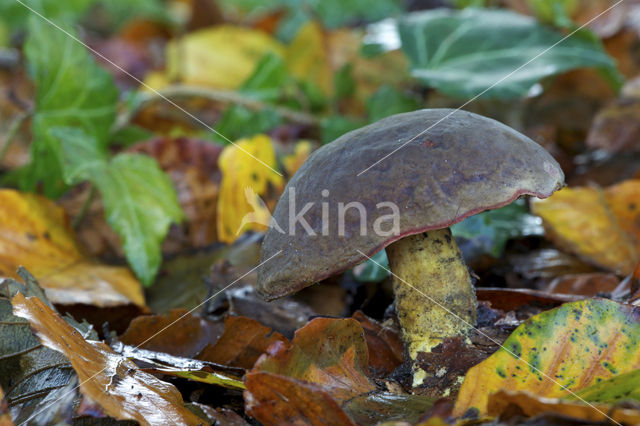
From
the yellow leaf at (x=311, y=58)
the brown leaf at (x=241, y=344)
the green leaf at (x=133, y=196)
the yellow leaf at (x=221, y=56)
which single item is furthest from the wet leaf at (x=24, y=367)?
the yellow leaf at (x=221, y=56)

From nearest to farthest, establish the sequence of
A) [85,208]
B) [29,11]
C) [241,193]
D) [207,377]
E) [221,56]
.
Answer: [207,377] → [241,193] → [85,208] → [221,56] → [29,11]

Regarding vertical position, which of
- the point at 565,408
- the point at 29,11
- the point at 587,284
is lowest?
the point at 587,284

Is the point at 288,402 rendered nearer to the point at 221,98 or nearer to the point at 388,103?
the point at 388,103

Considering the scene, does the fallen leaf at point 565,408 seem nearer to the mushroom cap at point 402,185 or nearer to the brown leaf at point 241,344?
the mushroom cap at point 402,185

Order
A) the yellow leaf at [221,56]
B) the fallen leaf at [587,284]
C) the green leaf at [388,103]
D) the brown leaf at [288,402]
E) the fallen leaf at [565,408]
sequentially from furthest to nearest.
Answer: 1. the yellow leaf at [221,56]
2. the green leaf at [388,103]
3. the fallen leaf at [587,284]
4. the brown leaf at [288,402]
5. the fallen leaf at [565,408]

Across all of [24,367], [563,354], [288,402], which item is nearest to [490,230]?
[563,354]

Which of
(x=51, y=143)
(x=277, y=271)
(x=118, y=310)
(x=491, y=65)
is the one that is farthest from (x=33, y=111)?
(x=491, y=65)

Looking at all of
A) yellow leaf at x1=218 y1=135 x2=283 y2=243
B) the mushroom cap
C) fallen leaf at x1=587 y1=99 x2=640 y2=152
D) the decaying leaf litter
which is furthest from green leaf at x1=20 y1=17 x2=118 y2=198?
fallen leaf at x1=587 y1=99 x2=640 y2=152
